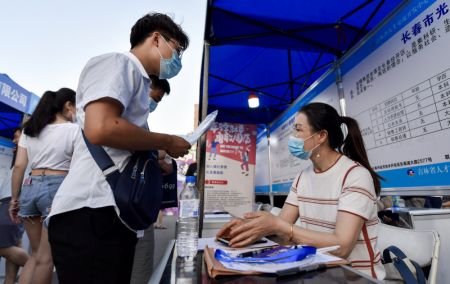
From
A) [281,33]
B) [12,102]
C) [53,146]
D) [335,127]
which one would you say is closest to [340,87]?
[281,33]

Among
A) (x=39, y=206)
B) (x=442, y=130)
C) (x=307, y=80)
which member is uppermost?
(x=307, y=80)

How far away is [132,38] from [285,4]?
148 centimetres

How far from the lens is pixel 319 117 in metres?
1.45

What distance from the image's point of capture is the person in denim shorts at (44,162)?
1.61 metres

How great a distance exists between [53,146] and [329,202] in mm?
1727

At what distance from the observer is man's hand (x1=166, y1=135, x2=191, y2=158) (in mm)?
934

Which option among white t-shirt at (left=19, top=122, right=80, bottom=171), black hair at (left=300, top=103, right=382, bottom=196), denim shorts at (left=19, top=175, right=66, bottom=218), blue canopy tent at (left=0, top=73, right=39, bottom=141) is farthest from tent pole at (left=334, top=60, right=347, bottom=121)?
blue canopy tent at (left=0, top=73, right=39, bottom=141)

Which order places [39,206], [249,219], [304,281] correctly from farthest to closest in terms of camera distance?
[39,206] < [249,219] < [304,281]

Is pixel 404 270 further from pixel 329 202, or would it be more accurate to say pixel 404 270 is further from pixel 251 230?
pixel 251 230

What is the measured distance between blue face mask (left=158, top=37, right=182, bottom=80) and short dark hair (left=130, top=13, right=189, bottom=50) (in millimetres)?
54

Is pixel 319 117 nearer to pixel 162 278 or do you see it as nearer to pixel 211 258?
pixel 211 258

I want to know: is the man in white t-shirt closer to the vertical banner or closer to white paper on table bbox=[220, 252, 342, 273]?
white paper on table bbox=[220, 252, 342, 273]

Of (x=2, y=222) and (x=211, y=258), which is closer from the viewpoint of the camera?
(x=211, y=258)

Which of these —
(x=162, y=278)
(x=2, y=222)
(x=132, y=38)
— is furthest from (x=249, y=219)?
(x=2, y=222)
